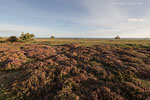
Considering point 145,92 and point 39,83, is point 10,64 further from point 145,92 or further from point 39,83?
point 145,92

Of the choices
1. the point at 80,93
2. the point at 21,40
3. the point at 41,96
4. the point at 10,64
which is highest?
the point at 21,40

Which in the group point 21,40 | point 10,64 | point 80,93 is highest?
point 21,40

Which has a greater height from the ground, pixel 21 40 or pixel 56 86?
pixel 21 40

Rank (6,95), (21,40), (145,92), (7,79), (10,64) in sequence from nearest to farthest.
Answer: 1. (145,92)
2. (6,95)
3. (7,79)
4. (10,64)
5. (21,40)

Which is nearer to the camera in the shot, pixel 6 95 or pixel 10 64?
pixel 6 95

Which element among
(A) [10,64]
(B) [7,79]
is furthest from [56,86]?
(A) [10,64]

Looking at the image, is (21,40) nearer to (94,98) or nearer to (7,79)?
(7,79)

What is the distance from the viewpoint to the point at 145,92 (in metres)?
4.06

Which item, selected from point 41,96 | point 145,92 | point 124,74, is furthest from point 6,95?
point 124,74

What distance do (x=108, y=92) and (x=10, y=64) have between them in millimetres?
10586

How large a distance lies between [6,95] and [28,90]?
1.33 m

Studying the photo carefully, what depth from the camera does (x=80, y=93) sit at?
13.8 feet

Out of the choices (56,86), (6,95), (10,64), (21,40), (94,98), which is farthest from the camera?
(21,40)

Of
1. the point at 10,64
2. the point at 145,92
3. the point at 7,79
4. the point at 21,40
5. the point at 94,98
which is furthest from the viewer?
the point at 21,40
